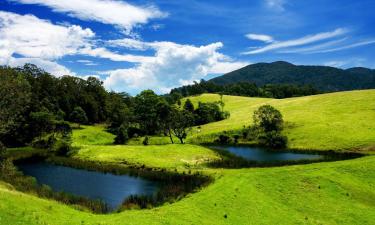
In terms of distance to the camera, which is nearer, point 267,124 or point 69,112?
point 267,124

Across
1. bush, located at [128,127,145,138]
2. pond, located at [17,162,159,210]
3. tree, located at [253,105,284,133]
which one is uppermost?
tree, located at [253,105,284,133]

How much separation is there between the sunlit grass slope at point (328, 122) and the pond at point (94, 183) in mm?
57750

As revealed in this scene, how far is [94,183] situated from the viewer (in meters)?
61.8

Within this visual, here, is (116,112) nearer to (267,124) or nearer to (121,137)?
(121,137)

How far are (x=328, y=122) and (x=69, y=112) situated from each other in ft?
353

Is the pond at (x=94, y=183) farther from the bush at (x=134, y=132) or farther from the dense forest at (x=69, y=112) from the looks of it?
the bush at (x=134, y=132)

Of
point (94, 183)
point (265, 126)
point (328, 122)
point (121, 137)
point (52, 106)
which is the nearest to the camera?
point (94, 183)

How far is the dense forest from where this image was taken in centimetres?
9318

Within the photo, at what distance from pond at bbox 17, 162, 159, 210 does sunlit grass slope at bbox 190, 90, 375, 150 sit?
189 feet

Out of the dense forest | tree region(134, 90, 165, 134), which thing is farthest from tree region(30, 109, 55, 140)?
tree region(134, 90, 165, 134)

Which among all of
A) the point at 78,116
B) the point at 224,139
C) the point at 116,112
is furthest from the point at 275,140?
the point at 116,112

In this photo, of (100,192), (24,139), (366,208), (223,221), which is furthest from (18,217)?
(24,139)

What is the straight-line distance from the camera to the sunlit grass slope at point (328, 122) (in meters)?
98.3

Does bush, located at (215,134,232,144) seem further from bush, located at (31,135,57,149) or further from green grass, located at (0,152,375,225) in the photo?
green grass, located at (0,152,375,225)
